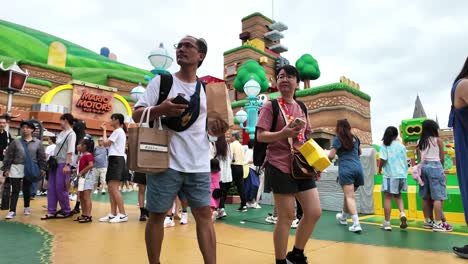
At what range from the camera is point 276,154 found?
2725mm

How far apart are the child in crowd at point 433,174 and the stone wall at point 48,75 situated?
2351cm

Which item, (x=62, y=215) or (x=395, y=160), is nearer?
(x=395, y=160)

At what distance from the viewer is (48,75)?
22172mm

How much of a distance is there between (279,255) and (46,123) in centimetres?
1895

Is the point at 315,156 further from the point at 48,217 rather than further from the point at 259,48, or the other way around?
the point at 259,48

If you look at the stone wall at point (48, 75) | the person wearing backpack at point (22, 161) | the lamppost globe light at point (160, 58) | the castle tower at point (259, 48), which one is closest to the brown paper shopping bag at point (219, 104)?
the person wearing backpack at point (22, 161)

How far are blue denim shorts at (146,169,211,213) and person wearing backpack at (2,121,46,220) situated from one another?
4.49m

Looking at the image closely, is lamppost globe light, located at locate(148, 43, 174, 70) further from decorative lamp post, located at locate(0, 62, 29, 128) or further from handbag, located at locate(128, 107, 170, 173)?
decorative lamp post, located at locate(0, 62, 29, 128)

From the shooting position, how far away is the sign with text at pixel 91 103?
2019 centimetres

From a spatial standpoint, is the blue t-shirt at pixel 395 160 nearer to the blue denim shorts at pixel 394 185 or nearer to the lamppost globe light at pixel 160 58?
the blue denim shorts at pixel 394 185

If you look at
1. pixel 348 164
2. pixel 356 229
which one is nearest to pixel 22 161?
pixel 348 164

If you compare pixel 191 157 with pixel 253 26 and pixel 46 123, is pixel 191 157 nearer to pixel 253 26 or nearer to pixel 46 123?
pixel 46 123

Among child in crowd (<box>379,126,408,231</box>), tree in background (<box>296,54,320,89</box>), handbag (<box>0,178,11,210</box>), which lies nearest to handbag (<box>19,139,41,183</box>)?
handbag (<box>0,178,11,210</box>)

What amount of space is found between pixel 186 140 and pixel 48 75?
78.6 feet
